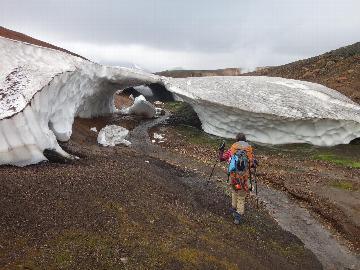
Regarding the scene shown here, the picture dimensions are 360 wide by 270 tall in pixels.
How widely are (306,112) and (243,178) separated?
1117cm

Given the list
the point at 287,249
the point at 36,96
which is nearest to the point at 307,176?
the point at 287,249

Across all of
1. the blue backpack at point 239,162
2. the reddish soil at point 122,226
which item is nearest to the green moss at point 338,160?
the reddish soil at point 122,226

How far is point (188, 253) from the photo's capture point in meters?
8.60

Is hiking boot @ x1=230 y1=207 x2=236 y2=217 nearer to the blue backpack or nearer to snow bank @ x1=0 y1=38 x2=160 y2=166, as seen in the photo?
the blue backpack

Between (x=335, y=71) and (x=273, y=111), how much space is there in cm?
1568

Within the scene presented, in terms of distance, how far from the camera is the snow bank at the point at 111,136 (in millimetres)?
17781

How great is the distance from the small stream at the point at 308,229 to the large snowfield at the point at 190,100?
19.9 ft

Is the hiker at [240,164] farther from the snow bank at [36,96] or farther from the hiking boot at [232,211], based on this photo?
the snow bank at [36,96]

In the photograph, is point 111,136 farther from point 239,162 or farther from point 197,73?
point 197,73

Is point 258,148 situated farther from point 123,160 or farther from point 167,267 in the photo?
point 167,267

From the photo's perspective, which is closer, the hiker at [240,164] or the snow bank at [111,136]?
the hiker at [240,164]

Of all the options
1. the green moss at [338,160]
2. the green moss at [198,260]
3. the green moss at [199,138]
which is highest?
the green moss at [198,260]

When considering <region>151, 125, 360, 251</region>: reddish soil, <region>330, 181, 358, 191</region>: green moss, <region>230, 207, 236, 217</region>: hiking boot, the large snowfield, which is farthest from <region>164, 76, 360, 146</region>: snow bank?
<region>230, 207, 236, 217</region>: hiking boot

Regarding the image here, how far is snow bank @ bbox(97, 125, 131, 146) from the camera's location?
58.3ft
